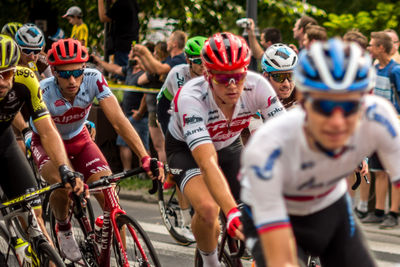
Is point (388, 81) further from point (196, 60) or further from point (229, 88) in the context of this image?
point (229, 88)

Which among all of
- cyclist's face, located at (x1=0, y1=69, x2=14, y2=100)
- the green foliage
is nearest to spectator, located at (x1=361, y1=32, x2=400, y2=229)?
cyclist's face, located at (x1=0, y1=69, x2=14, y2=100)

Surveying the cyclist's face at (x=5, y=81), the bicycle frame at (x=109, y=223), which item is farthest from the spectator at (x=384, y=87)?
the cyclist's face at (x=5, y=81)

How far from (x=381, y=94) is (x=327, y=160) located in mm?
6028

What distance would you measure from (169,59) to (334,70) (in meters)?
7.88

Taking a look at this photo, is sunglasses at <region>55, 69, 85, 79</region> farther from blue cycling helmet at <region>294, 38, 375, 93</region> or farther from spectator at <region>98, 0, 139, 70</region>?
spectator at <region>98, 0, 139, 70</region>

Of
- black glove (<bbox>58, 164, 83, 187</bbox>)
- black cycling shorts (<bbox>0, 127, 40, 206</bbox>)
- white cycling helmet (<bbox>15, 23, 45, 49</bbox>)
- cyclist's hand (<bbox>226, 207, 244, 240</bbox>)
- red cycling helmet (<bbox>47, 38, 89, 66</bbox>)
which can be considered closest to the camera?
cyclist's hand (<bbox>226, 207, 244, 240</bbox>)

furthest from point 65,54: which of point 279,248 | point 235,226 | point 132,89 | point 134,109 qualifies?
point 134,109

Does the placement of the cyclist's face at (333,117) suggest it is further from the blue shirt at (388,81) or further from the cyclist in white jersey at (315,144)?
the blue shirt at (388,81)

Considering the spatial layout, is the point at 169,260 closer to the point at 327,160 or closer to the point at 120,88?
the point at 327,160

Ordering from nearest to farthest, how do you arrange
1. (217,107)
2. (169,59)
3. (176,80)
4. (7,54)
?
(217,107) < (7,54) < (176,80) < (169,59)

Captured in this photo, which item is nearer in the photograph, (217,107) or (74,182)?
(74,182)

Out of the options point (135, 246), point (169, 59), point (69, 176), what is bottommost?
point (135, 246)

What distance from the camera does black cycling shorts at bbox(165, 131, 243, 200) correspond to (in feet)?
18.2

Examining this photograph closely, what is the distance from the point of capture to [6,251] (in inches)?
225
